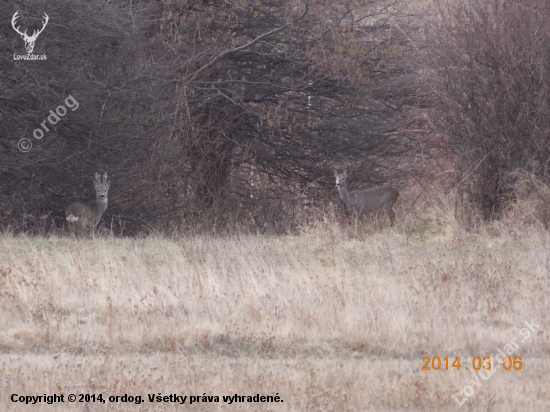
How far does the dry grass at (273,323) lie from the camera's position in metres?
6.07

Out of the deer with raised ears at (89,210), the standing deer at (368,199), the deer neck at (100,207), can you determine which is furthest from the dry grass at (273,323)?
the standing deer at (368,199)

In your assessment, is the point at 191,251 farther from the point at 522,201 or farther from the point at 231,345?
the point at 522,201

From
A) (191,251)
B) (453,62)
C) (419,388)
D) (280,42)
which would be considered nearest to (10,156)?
(191,251)

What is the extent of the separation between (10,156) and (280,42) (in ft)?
21.0

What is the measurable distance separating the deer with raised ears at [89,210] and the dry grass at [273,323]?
123 inches

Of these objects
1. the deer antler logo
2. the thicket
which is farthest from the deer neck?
the deer antler logo

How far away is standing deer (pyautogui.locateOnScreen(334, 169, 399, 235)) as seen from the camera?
53.8 ft

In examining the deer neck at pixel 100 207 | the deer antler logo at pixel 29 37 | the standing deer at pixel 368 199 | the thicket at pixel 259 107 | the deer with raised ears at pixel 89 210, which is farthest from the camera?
the standing deer at pixel 368 199

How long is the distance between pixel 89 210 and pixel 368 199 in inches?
207

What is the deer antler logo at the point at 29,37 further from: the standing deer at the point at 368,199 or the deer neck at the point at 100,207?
the standing deer at the point at 368,199

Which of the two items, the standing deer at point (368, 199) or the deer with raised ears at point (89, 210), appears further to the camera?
the standing deer at point (368, 199)
